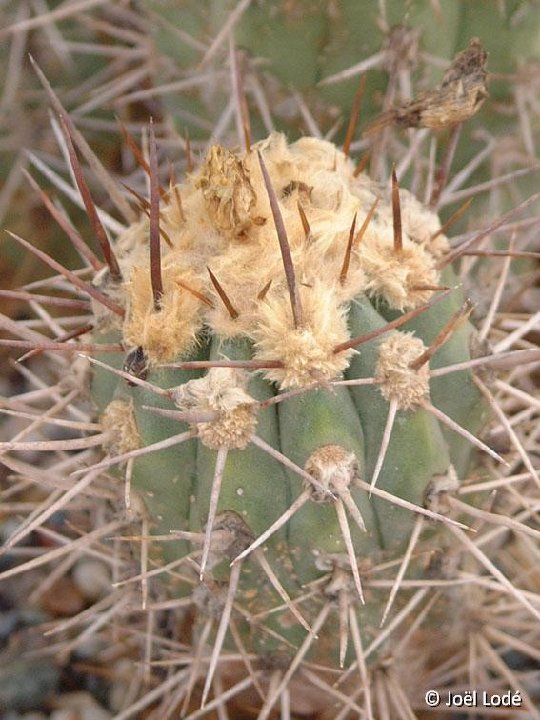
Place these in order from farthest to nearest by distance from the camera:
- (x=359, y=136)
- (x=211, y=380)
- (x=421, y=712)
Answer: (x=359, y=136)
(x=421, y=712)
(x=211, y=380)

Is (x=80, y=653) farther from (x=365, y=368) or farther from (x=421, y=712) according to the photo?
(x=365, y=368)

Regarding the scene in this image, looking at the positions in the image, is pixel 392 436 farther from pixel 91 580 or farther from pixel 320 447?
pixel 91 580

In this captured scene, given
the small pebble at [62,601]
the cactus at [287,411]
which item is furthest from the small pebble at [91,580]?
the cactus at [287,411]

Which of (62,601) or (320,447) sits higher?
(320,447)

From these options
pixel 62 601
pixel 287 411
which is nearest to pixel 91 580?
pixel 62 601

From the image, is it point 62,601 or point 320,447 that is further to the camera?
point 62,601

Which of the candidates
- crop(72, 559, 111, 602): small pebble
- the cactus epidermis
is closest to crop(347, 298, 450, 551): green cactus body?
the cactus epidermis

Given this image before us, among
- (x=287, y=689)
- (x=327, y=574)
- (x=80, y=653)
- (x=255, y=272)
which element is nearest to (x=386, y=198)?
(x=255, y=272)
